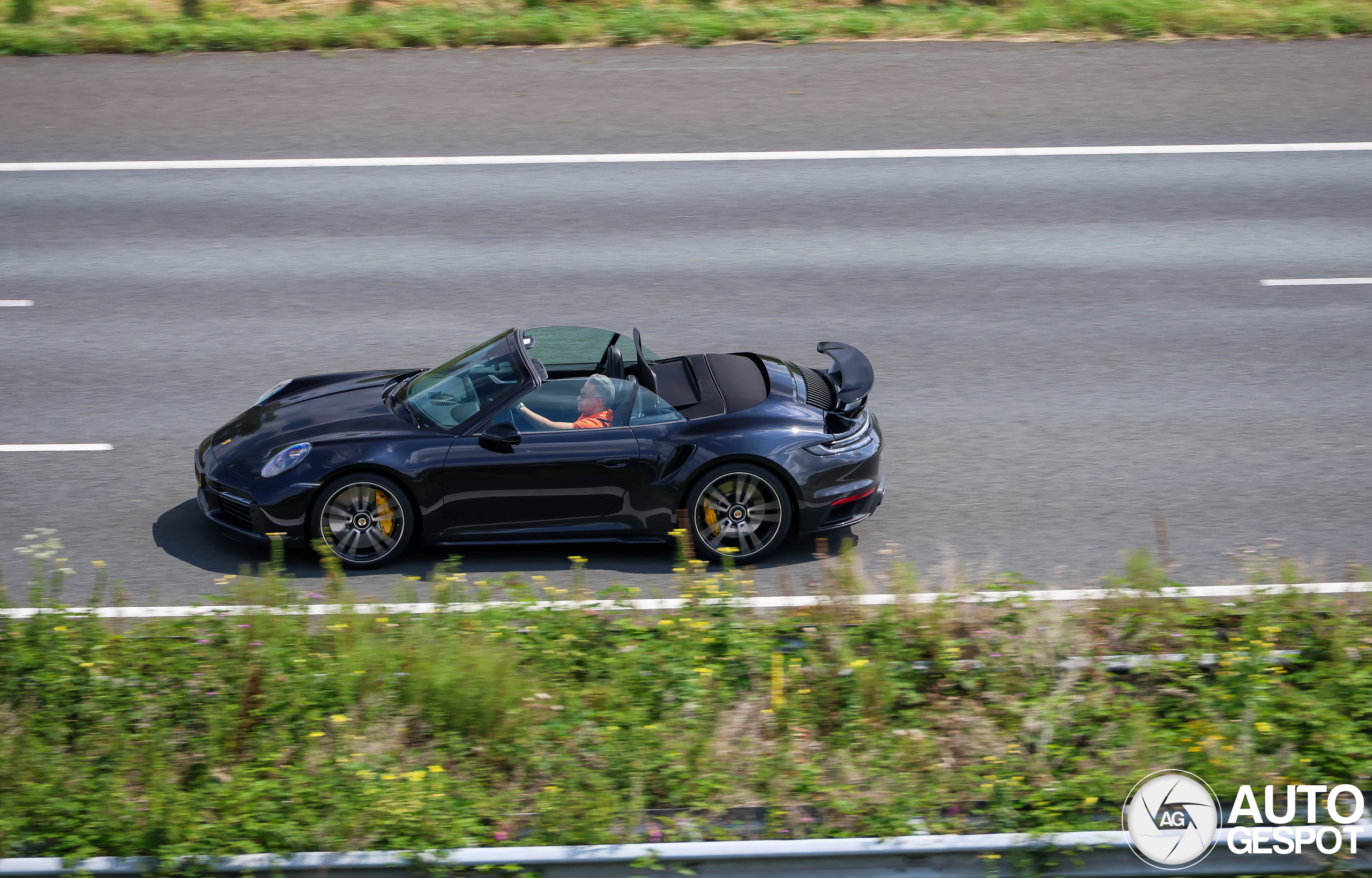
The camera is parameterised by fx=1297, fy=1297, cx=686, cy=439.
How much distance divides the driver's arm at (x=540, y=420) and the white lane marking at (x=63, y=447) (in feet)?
11.3

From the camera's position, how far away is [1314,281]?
1237 cm

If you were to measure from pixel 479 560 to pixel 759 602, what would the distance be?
190 centimetres

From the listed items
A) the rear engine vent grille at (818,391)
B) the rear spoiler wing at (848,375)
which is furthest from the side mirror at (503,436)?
the rear spoiler wing at (848,375)

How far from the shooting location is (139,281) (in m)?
12.2

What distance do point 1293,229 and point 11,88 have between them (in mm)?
14942

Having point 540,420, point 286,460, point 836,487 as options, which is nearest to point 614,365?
point 540,420

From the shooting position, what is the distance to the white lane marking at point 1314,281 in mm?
12312

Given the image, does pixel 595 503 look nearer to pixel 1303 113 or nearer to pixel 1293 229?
pixel 1293 229

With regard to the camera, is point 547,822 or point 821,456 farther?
point 821,456

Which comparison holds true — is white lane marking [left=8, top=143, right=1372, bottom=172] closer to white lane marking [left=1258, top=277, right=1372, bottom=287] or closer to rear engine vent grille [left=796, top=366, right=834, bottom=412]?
white lane marking [left=1258, top=277, right=1372, bottom=287]

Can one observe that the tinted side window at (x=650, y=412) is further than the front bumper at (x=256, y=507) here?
Yes

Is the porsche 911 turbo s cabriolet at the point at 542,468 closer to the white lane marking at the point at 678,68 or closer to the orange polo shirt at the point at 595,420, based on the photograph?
the orange polo shirt at the point at 595,420

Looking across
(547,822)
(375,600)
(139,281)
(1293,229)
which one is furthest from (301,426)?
(1293,229)

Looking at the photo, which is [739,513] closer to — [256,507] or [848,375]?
[848,375]
